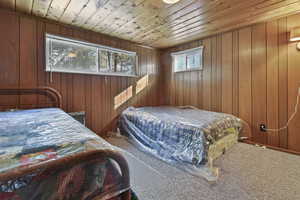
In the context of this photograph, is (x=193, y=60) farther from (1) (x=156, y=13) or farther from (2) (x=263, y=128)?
(2) (x=263, y=128)

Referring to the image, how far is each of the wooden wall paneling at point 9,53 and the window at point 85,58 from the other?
0.38 m

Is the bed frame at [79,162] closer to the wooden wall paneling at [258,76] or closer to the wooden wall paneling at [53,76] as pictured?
the wooden wall paneling at [53,76]

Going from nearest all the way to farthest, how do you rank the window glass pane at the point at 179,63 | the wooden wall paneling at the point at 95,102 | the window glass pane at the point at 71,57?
the window glass pane at the point at 71,57, the wooden wall paneling at the point at 95,102, the window glass pane at the point at 179,63

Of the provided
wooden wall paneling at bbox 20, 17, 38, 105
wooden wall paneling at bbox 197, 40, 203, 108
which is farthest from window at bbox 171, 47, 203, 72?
wooden wall paneling at bbox 20, 17, 38, 105

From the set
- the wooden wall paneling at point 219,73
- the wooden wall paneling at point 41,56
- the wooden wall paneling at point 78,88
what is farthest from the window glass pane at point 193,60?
the wooden wall paneling at point 41,56

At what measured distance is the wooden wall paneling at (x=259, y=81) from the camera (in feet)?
8.02

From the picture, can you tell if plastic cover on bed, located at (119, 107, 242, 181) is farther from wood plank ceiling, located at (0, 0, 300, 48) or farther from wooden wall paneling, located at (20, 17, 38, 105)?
wooden wall paneling, located at (20, 17, 38, 105)

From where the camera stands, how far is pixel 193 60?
3.44m

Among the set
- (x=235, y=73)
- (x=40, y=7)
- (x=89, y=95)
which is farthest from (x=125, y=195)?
(x=235, y=73)

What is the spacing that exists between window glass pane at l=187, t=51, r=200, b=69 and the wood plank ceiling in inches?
24.0

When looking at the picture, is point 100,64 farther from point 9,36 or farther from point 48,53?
point 9,36

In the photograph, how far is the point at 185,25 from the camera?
2527 mm

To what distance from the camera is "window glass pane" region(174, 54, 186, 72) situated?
3650 millimetres

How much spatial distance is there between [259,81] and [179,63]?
181 cm
